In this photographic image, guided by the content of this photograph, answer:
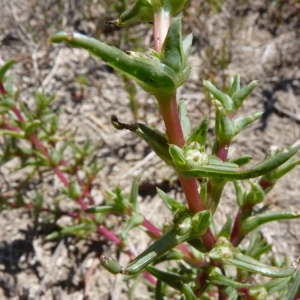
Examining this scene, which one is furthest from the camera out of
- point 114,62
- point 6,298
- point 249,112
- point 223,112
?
point 249,112

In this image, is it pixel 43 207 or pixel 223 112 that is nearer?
pixel 223 112

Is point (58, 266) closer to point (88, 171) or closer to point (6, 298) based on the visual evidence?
point (6, 298)

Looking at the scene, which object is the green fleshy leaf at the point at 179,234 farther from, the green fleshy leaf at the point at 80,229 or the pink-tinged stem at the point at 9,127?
the pink-tinged stem at the point at 9,127

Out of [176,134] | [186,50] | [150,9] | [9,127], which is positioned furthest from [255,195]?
[9,127]

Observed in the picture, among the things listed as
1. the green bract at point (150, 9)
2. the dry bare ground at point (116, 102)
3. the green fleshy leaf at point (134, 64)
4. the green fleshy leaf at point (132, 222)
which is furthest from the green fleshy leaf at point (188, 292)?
the dry bare ground at point (116, 102)

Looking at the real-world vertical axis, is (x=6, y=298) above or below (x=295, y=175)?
below

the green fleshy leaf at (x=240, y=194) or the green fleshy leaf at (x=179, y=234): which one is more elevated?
the green fleshy leaf at (x=240, y=194)

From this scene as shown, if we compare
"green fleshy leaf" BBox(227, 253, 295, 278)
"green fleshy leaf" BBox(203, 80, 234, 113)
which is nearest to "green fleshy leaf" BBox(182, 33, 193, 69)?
"green fleshy leaf" BBox(203, 80, 234, 113)

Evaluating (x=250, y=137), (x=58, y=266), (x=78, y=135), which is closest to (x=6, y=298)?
(x=58, y=266)
